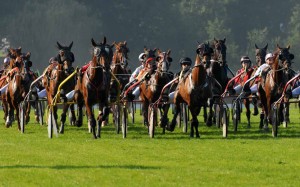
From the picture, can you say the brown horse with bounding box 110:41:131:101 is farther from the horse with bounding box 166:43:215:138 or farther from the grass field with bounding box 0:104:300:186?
the horse with bounding box 166:43:215:138

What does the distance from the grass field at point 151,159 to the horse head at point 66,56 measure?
174 centimetres

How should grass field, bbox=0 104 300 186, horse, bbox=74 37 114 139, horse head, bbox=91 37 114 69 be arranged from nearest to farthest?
grass field, bbox=0 104 300 186 < horse head, bbox=91 37 114 69 < horse, bbox=74 37 114 139

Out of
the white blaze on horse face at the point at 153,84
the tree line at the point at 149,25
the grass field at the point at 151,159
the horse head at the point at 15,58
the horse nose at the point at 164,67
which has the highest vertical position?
the tree line at the point at 149,25

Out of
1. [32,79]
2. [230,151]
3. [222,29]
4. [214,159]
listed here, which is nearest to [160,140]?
[230,151]

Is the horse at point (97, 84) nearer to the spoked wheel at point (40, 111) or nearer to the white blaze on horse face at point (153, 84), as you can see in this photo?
the white blaze on horse face at point (153, 84)

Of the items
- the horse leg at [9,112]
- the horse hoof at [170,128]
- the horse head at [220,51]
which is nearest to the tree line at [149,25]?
the horse leg at [9,112]

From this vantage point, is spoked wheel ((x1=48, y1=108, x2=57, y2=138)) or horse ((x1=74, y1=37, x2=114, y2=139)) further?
spoked wheel ((x1=48, y1=108, x2=57, y2=138))

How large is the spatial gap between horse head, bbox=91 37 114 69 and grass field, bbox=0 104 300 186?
5.39ft

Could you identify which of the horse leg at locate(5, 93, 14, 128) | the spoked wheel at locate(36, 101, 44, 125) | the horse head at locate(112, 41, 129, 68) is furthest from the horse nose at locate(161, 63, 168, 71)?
the spoked wheel at locate(36, 101, 44, 125)

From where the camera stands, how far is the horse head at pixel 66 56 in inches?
1077

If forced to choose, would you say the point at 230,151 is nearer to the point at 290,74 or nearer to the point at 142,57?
the point at 290,74

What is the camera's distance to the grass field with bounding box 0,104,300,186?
16.6 metres

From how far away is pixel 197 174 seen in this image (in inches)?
680

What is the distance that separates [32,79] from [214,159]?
11.7 meters
